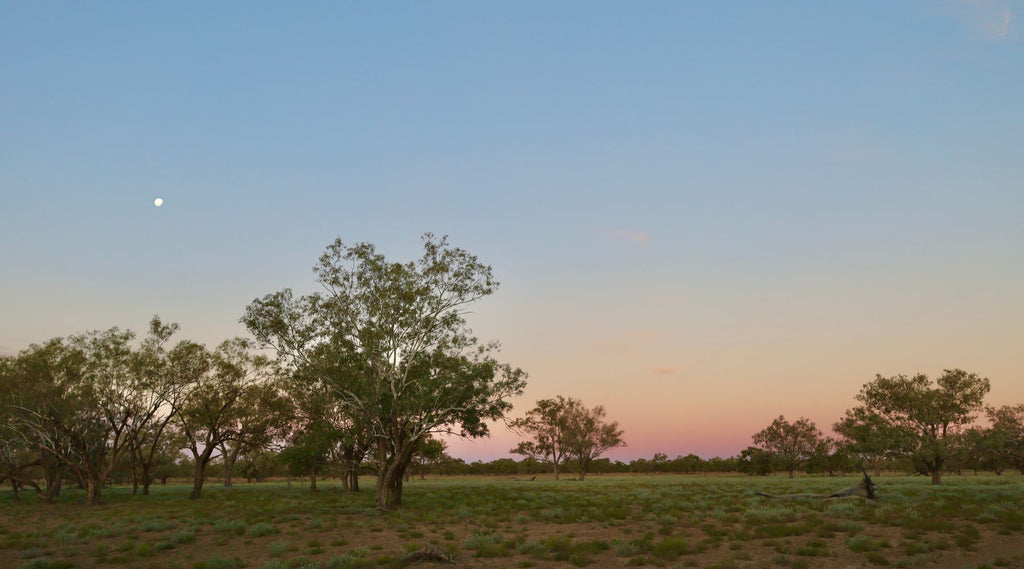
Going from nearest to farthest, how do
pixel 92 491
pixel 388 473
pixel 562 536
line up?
pixel 562 536 < pixel 388 473 < pixel 92 491

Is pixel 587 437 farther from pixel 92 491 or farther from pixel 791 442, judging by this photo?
pixel 92 491

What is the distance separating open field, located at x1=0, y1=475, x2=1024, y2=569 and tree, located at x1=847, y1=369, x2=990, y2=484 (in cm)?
2370

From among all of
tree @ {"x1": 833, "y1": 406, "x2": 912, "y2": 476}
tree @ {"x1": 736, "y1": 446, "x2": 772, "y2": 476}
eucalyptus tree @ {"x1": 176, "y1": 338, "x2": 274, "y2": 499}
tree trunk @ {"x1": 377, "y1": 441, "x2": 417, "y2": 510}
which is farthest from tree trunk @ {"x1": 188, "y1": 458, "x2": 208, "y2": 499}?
tree @ {"x1": 736, "y1": 446, "x2": 772, "y2": 476}

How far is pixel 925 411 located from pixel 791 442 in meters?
71.9

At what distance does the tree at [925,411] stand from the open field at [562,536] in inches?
933

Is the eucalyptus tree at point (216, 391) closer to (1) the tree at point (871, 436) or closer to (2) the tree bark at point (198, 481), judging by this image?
(2) the tree bark at point (198, 481)

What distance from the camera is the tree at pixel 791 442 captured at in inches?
4973

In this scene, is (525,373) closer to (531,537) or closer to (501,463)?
(531,537)

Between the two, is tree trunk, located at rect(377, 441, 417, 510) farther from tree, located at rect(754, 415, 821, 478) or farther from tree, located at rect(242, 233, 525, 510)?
tree, located at rect(754, 415, 821, 478)

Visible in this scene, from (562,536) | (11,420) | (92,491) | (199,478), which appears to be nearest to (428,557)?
(562,536)

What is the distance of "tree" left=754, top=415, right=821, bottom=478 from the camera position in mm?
126312

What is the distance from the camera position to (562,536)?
23.6 metres

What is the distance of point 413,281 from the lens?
3962 centimetres

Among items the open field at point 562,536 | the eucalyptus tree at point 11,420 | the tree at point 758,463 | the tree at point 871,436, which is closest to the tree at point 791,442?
the tree at point 758,463
